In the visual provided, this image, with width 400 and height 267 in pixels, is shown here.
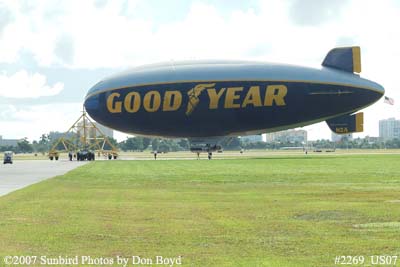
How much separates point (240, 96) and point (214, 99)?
273cm

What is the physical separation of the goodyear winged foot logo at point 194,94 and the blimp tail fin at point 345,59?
13451mm

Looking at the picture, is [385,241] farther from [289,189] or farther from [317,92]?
[317,92]

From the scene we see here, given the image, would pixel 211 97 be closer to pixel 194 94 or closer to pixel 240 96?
pixel 194 94

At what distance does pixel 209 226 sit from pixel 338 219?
3910 millimetres

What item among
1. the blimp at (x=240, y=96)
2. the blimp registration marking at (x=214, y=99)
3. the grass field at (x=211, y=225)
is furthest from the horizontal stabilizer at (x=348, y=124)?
the grass field at (x=211, y=225)

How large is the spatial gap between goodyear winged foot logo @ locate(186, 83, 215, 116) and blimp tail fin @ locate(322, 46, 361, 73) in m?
13.5

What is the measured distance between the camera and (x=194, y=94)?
6575 cm

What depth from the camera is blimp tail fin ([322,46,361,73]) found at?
68.2 m

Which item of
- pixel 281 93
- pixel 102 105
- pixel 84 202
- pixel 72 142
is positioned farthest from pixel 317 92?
pixel 72 142

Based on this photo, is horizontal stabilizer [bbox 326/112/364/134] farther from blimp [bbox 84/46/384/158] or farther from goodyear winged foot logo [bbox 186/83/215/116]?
goodyear winged foot logo [bbox 186/83/215/116]

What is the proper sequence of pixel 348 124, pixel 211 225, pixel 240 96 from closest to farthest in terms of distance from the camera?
pixel 211 225 → pixel 240 96 → pixel 348 124

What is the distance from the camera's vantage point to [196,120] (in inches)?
2630

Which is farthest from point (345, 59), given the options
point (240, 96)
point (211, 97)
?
point (211, 97)

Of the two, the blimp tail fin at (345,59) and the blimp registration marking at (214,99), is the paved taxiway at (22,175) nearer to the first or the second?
the blimp registration marking at (214,99)
